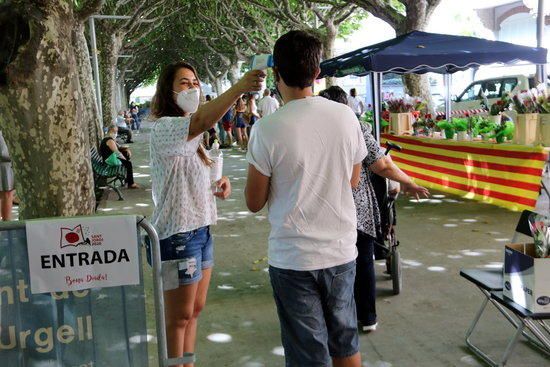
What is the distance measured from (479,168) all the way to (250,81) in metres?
7.03

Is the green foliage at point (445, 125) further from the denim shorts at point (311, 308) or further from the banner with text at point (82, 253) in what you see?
the banner with text at point (82, 253)

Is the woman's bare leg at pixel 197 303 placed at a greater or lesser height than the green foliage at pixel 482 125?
lesser

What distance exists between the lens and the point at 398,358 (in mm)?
3992

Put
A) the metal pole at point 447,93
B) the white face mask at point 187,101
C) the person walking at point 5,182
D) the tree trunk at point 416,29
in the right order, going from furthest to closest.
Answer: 1. the tree trunk at point 416,29
2. the metal pole at point 447,93
3. the person walking at point 5,182
4. the white face mask at point 187,101

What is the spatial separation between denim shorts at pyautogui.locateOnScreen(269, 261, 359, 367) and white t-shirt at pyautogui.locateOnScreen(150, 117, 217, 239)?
0.62m

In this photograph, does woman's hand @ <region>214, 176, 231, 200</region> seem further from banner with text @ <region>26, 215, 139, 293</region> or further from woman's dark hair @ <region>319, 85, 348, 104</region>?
woman's dark hair @ <region>319, 85, 348, 104</region>

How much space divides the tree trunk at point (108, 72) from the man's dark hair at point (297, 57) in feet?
71.1

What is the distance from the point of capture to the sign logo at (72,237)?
2445 millimetres

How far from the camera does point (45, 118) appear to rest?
11.6 feet

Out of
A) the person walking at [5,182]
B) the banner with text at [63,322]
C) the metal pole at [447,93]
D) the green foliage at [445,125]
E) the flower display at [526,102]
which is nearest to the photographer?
the banner with text at [63,322]

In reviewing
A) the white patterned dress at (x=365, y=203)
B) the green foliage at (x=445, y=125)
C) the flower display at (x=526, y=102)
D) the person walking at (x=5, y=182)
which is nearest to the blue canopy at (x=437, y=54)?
the green foliage at (x=445, y=125)

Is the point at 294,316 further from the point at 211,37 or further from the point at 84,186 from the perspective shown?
the point at 211,37

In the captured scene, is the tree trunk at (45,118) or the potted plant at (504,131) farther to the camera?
the potted plant at (504,131)

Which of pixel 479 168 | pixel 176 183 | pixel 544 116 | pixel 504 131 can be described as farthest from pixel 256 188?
pixel 479 168
